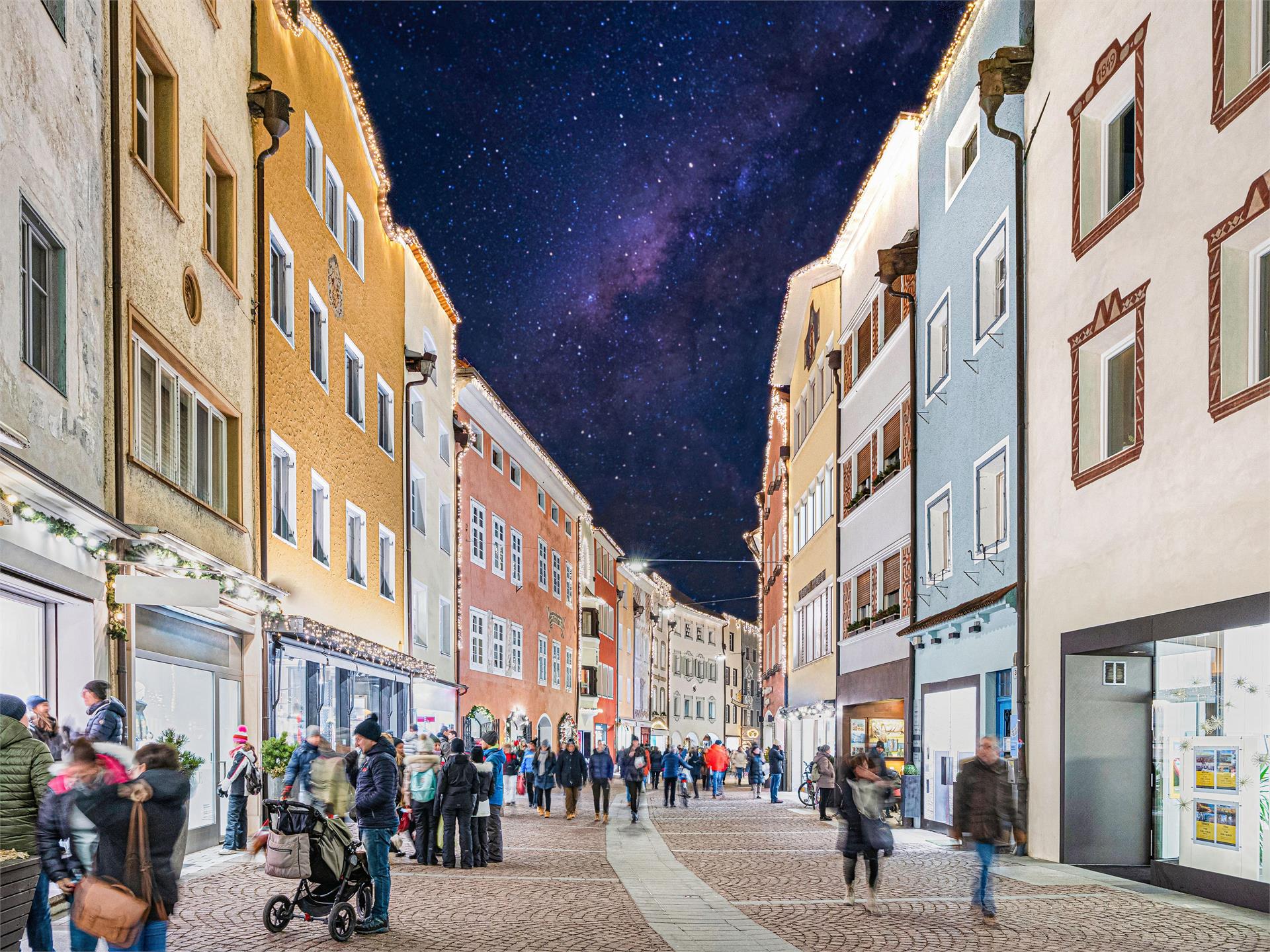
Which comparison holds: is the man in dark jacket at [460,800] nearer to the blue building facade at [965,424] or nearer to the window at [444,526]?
the blue building facade at [965,424]

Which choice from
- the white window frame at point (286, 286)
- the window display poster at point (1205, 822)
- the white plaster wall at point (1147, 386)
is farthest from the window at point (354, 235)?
the window display poster at point (1205, 822)

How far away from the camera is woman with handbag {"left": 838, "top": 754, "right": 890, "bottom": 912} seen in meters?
13.2

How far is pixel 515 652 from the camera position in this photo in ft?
161

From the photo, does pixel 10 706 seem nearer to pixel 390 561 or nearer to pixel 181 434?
pixel 181 434

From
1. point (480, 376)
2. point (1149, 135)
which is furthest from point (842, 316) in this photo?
point (1149, 135)

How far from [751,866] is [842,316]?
2111 cm

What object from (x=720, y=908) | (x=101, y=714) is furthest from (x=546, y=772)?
(x=101, y=714)

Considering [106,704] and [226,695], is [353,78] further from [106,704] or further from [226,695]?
[106,704]

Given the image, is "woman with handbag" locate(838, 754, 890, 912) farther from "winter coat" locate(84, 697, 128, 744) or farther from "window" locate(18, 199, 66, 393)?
"window" locate(18, 199, 66, 393)

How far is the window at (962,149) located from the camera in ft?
77.2

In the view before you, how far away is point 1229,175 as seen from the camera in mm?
13828

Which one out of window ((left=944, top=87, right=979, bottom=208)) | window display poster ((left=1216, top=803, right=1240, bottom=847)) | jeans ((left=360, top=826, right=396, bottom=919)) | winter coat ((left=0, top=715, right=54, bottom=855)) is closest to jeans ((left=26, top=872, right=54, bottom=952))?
winter coat ((left=0, top=715, right=54, bottom=855))

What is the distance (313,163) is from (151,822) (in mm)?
20076

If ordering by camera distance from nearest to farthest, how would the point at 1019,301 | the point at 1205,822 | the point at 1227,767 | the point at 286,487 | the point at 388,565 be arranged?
1. the point at 1227,767
2. the point at 1205,822
3. the point at 1019,301
4. the point at 286,487
5. the point at 388,565
